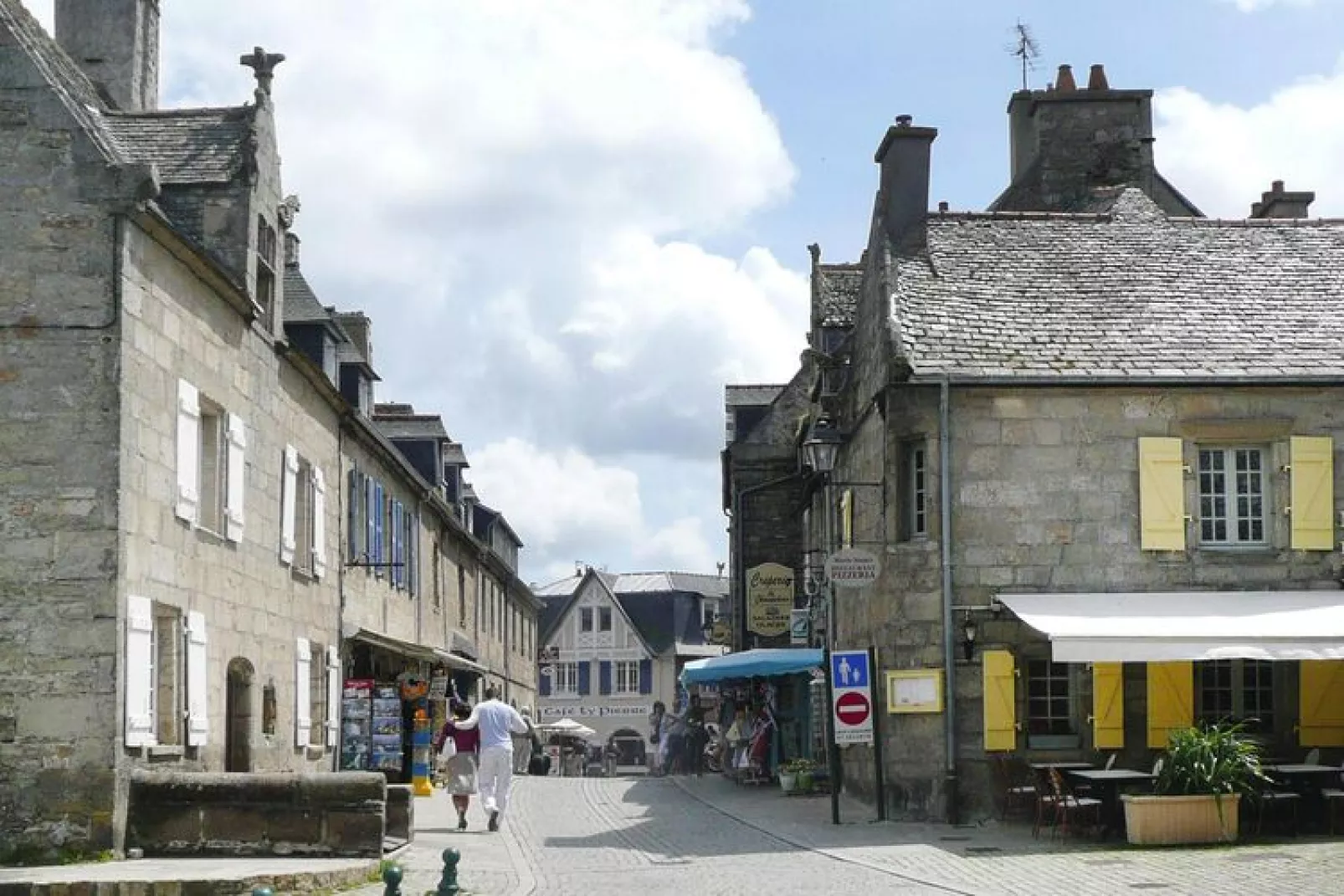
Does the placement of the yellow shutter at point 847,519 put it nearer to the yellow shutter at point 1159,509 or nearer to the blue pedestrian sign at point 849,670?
the blue pedestrian sign at point 849,670

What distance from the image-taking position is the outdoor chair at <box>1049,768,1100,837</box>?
16656mm

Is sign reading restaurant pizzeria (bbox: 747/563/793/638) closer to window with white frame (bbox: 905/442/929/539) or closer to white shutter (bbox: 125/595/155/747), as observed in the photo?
window with white frame (bbox: 905/442/929/539)

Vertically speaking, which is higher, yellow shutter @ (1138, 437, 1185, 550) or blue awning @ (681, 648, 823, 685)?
yellow shutter @ (1138, 437, 1185, 550)

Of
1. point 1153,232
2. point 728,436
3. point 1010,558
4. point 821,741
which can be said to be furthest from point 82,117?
point 728,436

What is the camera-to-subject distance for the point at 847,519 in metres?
23.3

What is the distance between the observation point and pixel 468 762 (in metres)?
19.9

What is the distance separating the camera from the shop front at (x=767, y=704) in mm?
26344

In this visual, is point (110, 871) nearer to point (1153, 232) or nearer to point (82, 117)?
point (82, 117)

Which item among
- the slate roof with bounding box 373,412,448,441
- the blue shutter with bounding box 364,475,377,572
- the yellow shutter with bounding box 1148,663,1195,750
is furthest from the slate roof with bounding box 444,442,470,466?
the yellow shutter with bounding box 1148,663,1195,750

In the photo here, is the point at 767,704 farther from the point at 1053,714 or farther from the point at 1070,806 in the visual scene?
the point at 1070,806

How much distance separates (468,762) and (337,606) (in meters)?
4.87

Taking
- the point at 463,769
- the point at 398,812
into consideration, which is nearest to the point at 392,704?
the point at 463,769

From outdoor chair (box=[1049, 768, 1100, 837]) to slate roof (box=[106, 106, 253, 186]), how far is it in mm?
9705

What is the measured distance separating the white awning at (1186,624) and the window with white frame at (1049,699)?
2.76 feet
